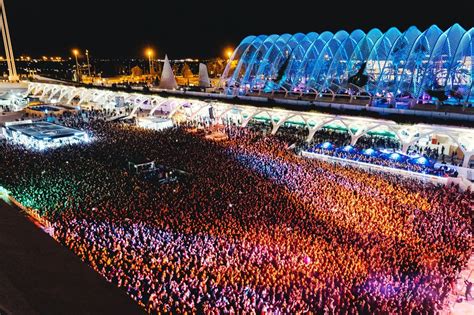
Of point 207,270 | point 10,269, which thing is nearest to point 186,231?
point 207,270

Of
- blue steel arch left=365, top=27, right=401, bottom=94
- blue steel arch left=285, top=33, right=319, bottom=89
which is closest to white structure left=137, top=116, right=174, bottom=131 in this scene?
blue steel arch left=285, top=33, right=319, bottom=89

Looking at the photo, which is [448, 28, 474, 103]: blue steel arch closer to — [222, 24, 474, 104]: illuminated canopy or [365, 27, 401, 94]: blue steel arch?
[222, 24, 474, 104]: illuminated canopy

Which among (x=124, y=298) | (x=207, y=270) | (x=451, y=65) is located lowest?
(x=207, y=270)

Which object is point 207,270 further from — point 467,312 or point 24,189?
point 24,189

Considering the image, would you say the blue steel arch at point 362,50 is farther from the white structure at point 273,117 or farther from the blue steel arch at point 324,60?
the white structure at point 273,117

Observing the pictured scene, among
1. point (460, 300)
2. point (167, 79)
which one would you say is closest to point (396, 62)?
point (460, 300)

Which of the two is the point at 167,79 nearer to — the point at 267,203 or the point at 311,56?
the point at 311,56

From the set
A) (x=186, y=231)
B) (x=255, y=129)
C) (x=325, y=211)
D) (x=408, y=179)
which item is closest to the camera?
(x=186, y=231)
